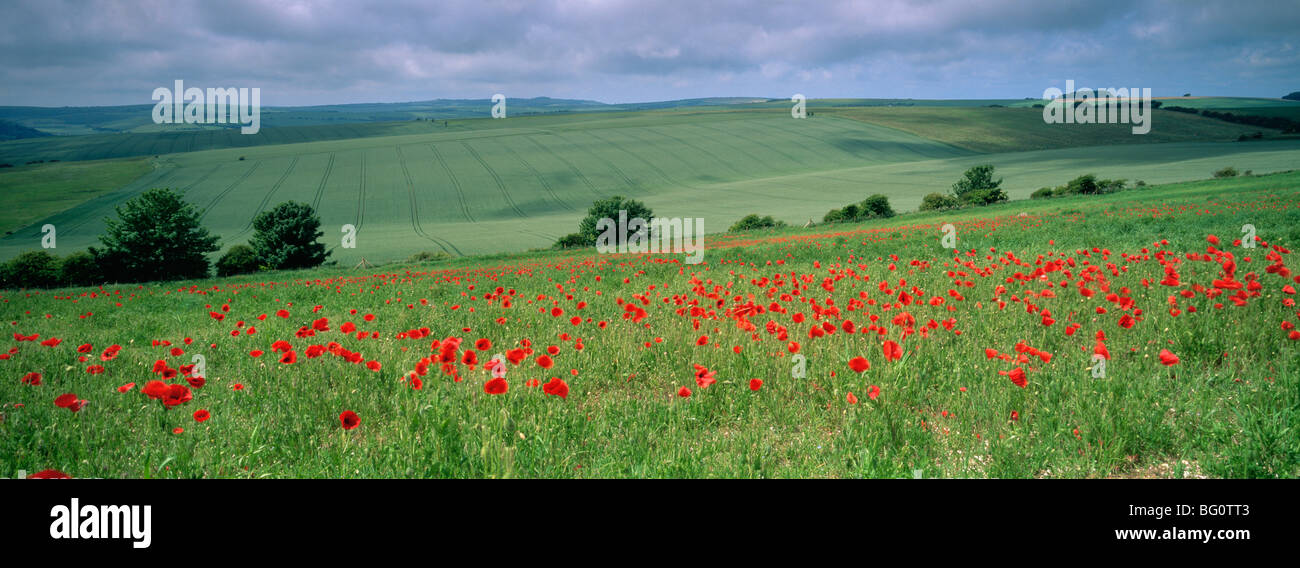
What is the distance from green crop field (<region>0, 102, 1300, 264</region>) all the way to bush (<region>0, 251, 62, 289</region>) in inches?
656

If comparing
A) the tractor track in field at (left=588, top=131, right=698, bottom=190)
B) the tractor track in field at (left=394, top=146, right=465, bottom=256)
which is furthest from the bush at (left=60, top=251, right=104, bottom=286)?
the tractor track in field at (left=588, top=131, right=698, bottom=190)

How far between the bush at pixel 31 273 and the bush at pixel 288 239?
1266 centimetres

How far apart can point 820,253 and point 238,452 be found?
1258 cm

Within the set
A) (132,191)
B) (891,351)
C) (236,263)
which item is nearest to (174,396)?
(891,351)

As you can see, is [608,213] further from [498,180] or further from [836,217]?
[498,180]

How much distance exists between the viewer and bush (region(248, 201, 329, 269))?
4378cm

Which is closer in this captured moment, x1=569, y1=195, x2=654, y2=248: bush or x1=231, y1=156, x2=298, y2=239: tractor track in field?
x1=569, y1=195, x2=654, y2=248: bush

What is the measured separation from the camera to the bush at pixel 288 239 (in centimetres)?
4378

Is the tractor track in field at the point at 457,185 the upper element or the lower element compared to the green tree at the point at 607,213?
upper

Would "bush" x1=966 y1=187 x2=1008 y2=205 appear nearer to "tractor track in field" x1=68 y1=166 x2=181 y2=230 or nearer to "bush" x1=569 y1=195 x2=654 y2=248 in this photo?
"bush" x1=569 y1=195 x2=654 y2=248

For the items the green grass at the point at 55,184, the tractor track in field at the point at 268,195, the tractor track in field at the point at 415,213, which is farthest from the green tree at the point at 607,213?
the green grass at the point at 55,184

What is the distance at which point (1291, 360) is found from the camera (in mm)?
3365

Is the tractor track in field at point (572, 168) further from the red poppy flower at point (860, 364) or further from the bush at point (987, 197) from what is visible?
the red poppy flower at point (860, 364)
